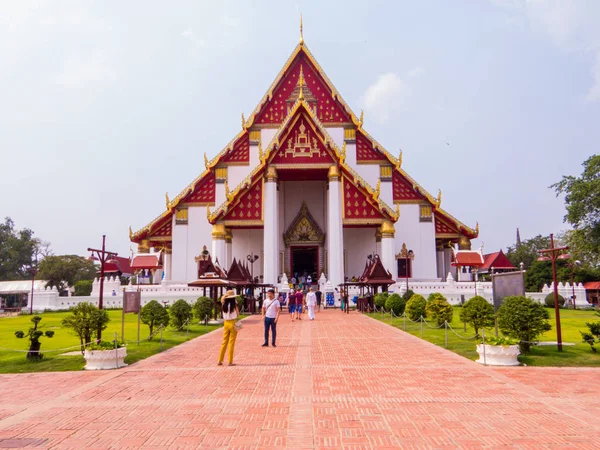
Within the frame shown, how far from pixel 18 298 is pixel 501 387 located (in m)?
58.6

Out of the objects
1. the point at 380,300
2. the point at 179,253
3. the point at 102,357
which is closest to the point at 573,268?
the point at 380,300

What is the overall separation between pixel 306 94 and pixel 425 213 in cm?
1170

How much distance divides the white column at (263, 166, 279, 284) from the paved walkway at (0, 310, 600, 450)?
19.3m

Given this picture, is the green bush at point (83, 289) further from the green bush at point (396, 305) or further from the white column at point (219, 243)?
the green bush at point (396, 305)

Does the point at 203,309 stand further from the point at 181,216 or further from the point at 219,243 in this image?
the point at 181,216

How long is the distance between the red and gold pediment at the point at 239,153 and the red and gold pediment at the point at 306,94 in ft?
5.25

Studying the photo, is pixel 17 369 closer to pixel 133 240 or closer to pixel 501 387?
pixel 501 387

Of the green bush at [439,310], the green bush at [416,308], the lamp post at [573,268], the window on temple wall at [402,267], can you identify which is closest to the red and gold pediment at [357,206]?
the window on temple wall at [402,267]

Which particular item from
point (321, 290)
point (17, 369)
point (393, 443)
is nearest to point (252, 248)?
point (321, 290)

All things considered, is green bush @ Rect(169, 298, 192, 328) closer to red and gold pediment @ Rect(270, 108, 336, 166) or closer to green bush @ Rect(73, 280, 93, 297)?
red and gold pediment @ Rect(270, 108, 336, 166)

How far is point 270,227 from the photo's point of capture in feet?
→ 102

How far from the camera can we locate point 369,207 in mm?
31734

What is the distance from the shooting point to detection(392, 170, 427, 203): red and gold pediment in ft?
115

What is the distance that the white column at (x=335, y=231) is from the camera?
30375 mm
